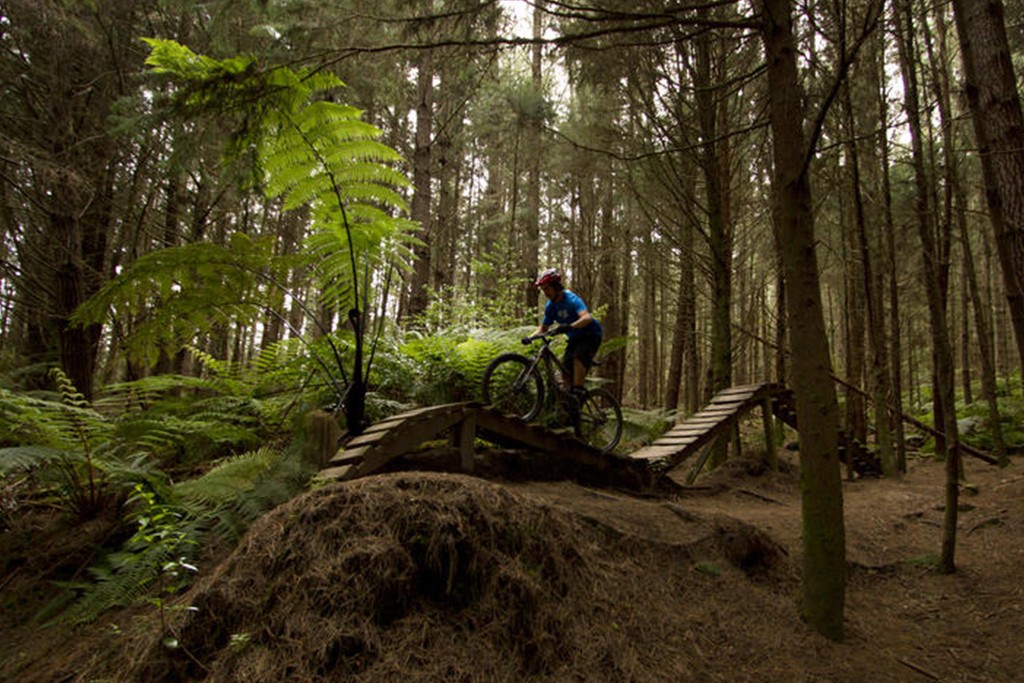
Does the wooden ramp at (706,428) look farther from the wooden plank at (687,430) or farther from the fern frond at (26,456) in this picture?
the fern frond at (26,456)

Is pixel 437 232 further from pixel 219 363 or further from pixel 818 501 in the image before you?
pixel 818 501

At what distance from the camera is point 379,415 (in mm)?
5387

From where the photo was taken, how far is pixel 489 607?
246cm

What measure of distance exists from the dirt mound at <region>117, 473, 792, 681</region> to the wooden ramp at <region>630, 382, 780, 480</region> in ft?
10.8

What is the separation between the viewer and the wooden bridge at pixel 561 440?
3893 mm

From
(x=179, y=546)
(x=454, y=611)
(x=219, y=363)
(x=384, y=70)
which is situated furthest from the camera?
(x=219, y=363)

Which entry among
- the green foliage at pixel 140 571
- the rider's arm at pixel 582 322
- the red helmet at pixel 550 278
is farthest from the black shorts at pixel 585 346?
the green foliage at pixel 140 571

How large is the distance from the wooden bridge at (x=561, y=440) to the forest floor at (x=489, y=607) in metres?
0.92

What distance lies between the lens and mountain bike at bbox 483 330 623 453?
6332mm

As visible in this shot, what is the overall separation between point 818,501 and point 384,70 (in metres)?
4.20

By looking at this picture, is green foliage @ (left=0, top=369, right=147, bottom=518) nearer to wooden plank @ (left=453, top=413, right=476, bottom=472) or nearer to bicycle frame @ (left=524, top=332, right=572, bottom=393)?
wooden plank @ (left=453, top=413, right=476, bottom=472)

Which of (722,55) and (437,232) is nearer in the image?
(722,55)

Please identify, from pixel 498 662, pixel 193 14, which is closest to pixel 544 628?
pixel 498 662

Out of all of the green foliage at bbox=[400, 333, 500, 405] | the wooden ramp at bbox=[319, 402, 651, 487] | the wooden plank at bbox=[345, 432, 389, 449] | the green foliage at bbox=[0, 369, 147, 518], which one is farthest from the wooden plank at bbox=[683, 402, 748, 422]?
the green foliage at bbox=[0, 369, 147, 518]
